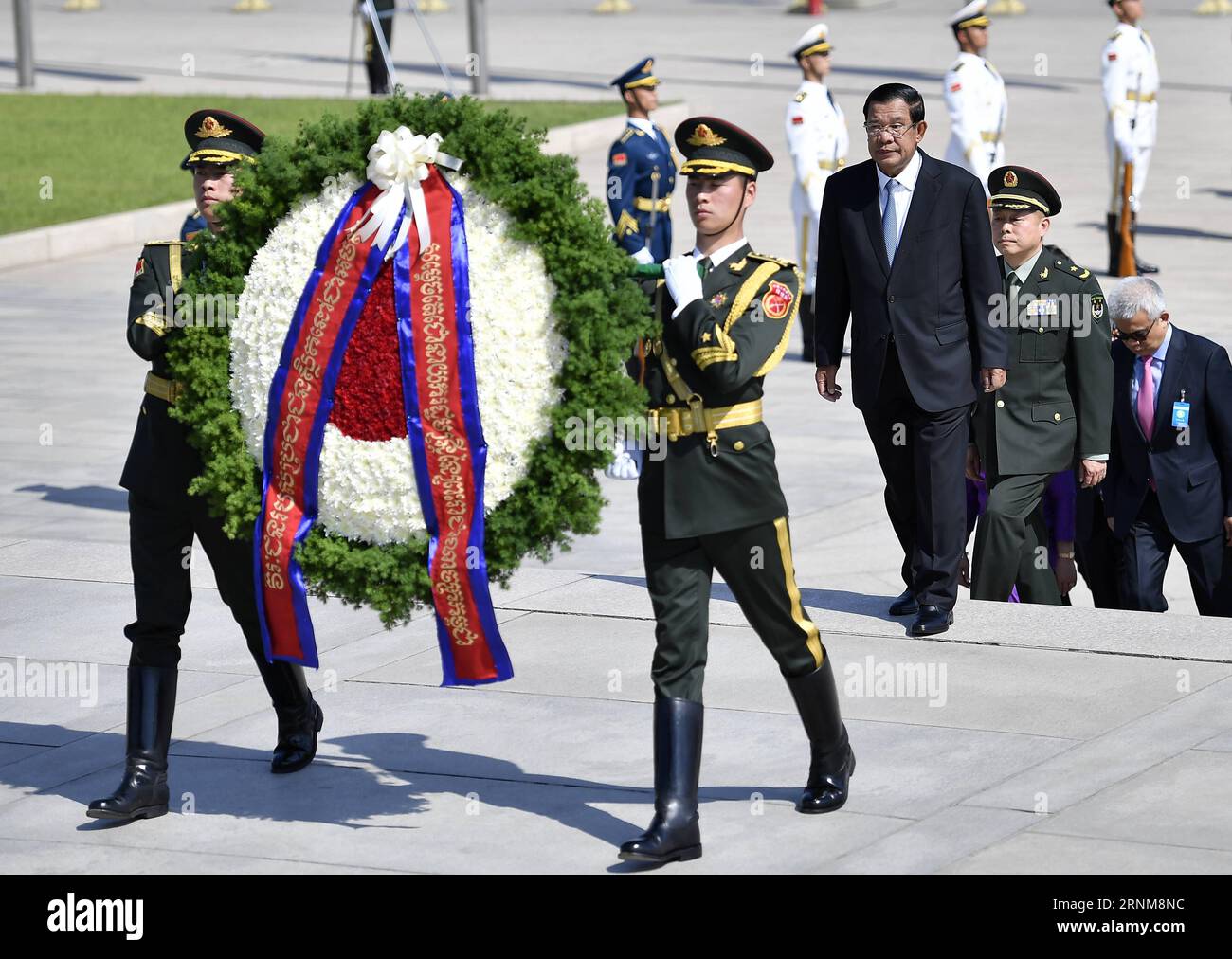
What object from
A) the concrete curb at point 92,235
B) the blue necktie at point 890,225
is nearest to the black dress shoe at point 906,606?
the blue necktie at point 890,225

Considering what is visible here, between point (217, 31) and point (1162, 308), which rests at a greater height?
point (217, 31)

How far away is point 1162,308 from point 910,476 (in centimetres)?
154

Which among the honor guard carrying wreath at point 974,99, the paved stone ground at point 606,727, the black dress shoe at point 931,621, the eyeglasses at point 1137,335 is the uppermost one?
the honor guard carrying wreath at point 974,99

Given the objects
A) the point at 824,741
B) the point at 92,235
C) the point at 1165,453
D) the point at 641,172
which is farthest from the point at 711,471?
the point at 92,235

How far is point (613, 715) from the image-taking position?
7129 millimetres

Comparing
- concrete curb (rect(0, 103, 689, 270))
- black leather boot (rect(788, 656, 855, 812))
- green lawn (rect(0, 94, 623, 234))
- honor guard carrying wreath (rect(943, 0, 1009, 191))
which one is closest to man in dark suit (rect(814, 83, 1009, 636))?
black leather boot (rect(788, 656, 855, 812))

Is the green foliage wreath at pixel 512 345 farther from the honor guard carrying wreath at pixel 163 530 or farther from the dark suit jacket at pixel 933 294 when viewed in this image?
the dark suit jacket at pixel 933 294

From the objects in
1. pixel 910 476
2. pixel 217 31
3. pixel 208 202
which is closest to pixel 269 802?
pixel 208 202

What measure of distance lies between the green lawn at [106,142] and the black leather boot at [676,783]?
468 inches

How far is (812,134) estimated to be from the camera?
549 inches

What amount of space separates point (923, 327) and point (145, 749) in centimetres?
319

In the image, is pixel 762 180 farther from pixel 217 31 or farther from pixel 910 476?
pixel 217 31

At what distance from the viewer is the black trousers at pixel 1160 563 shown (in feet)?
29.2
